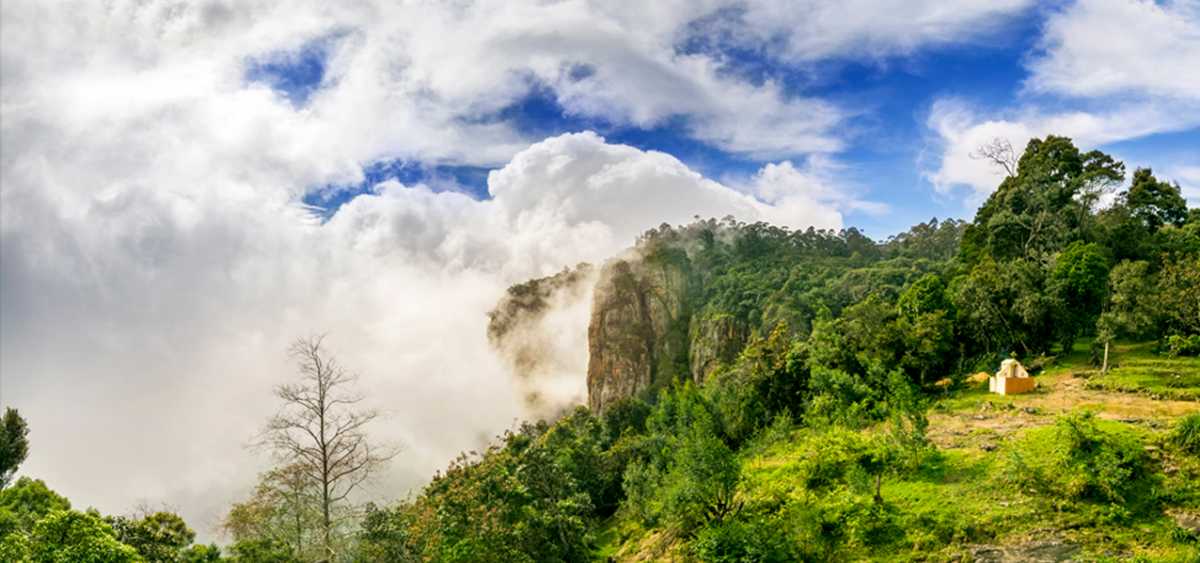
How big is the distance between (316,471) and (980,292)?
27.7 m

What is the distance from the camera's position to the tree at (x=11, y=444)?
37.2m

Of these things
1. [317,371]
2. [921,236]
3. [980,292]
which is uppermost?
[921,236]

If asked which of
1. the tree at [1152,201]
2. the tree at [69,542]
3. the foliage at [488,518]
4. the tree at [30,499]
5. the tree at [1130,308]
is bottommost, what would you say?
the tree at [30,499]

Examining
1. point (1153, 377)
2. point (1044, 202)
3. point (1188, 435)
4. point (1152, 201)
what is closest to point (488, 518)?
point (1188, 435)

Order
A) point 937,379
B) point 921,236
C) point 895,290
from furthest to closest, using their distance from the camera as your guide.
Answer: point 921,236, point 895,290, point 937,379

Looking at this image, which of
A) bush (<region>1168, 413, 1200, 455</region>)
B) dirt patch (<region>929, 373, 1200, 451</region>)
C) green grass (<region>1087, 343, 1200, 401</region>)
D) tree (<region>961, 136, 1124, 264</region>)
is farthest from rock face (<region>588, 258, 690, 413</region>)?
bush (<region>1168, 413, 1200, 455</region>)

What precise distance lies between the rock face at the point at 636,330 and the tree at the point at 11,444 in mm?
45824

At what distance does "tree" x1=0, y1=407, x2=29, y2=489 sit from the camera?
122 ft

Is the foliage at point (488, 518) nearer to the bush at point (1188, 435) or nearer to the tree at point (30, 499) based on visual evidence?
the tree at point (30, 499)

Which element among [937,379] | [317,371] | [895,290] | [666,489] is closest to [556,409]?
[895,290]

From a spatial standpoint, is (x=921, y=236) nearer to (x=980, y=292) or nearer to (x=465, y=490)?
(x=980, y=292)

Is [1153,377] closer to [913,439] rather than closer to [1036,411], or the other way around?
[1036,411]

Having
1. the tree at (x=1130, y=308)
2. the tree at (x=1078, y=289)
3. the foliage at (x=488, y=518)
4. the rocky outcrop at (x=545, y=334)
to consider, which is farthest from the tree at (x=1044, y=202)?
the rocky outcrop at (x=545, y=334)

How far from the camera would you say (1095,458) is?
55.7 ft
